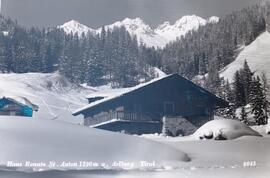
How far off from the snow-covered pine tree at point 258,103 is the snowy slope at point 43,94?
1.46 meters

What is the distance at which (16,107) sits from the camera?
5.02 m

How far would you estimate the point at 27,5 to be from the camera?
516 centimetres

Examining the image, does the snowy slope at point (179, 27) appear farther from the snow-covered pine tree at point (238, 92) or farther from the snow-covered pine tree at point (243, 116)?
the snow-covered pine tree at point (243, 116)

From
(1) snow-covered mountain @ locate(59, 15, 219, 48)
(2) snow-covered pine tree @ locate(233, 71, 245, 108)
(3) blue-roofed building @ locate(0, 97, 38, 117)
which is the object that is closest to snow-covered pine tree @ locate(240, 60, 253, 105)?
(2) snow-covered pine tree @ locate(233, 71, 245, 108)

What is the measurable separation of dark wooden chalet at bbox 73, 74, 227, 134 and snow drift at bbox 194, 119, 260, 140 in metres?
0.06

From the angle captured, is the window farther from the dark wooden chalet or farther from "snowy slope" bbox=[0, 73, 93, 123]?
"snowy slope" bbox=[0, 73, 93, 123]

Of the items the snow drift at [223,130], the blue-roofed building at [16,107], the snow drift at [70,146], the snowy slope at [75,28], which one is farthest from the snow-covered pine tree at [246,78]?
the blue-roofed building at [16,107]

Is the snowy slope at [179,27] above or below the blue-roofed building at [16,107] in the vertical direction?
above

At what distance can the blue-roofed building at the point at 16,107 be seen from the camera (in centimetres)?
500

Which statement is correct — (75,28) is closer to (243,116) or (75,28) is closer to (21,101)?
(21,101)

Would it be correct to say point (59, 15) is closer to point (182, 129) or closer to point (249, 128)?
point (182, 129)

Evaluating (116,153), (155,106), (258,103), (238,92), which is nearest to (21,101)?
(116,153)

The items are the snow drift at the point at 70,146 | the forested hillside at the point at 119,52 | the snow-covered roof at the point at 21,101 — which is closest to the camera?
the snow drift at the point at 70,146

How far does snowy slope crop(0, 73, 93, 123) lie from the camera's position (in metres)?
5.01
